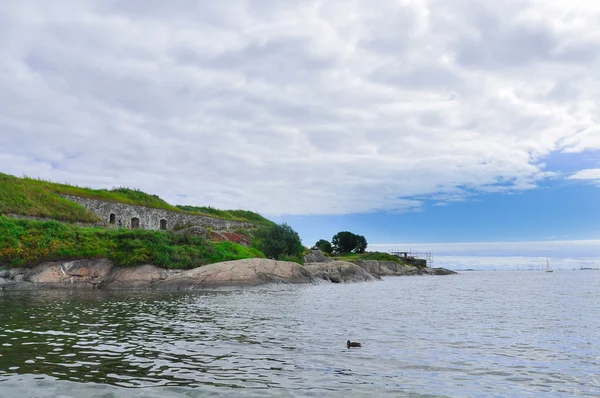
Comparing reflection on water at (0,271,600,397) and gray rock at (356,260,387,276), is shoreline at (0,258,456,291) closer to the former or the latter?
reflection on water at (0,271,600,397)

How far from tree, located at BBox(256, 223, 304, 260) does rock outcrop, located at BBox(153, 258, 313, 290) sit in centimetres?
2037

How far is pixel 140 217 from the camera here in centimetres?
7719

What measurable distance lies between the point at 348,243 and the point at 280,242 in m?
86.2

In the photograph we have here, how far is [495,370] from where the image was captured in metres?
11.5

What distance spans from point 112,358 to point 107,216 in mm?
65049

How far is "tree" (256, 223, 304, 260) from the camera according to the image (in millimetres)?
66750

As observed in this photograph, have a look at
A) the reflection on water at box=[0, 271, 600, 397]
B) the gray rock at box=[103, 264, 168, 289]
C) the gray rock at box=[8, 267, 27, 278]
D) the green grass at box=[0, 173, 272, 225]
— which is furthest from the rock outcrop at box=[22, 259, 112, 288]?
the green grass at box=[0, 173, 272, 225]

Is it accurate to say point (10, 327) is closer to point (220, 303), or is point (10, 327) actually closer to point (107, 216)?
point (220, 303)

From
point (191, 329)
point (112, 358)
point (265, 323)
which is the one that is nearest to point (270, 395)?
point (112, 358)

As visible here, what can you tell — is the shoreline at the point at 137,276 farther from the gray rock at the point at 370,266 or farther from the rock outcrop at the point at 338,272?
the gray rock at the point at 370,266

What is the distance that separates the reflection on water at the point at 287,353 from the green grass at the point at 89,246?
66.9ft

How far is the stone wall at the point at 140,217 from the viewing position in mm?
70250

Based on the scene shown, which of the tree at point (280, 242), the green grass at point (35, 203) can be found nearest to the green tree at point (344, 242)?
the tree at point (280, 242)

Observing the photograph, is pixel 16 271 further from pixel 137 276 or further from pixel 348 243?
pixel 348 243
